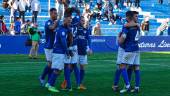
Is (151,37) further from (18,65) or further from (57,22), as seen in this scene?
(57,22)

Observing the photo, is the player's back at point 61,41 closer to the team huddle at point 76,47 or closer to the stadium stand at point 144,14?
the team huddle at point 76,47

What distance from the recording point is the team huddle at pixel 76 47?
44.6ft

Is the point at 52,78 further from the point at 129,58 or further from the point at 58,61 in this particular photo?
the point at 129,58

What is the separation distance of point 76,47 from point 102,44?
2038 cm

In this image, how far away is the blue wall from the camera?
30.8 meters

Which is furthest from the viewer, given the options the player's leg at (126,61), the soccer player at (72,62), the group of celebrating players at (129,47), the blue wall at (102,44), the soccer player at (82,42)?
the blue wall at (102,44)

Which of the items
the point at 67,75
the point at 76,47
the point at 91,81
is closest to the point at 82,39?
the point at 76,47

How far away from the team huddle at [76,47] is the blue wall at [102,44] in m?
16.5

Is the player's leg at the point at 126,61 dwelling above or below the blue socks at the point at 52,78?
above

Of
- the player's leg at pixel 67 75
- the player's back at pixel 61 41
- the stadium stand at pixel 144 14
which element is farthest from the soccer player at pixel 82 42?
the stadium stand at pixel 144 14

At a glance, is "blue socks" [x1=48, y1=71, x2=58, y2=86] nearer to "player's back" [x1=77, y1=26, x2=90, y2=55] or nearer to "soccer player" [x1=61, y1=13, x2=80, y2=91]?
"soccer player" [x1=61, y1=13, x2=80, y2=91]

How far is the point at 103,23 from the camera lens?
41.1m

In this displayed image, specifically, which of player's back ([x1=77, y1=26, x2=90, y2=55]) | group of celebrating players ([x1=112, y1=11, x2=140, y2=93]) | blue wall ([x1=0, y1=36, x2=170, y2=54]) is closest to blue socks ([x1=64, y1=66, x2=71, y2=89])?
player's back ([x1=77, y1=26, x2=90, y2=55])

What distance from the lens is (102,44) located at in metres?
34.6
